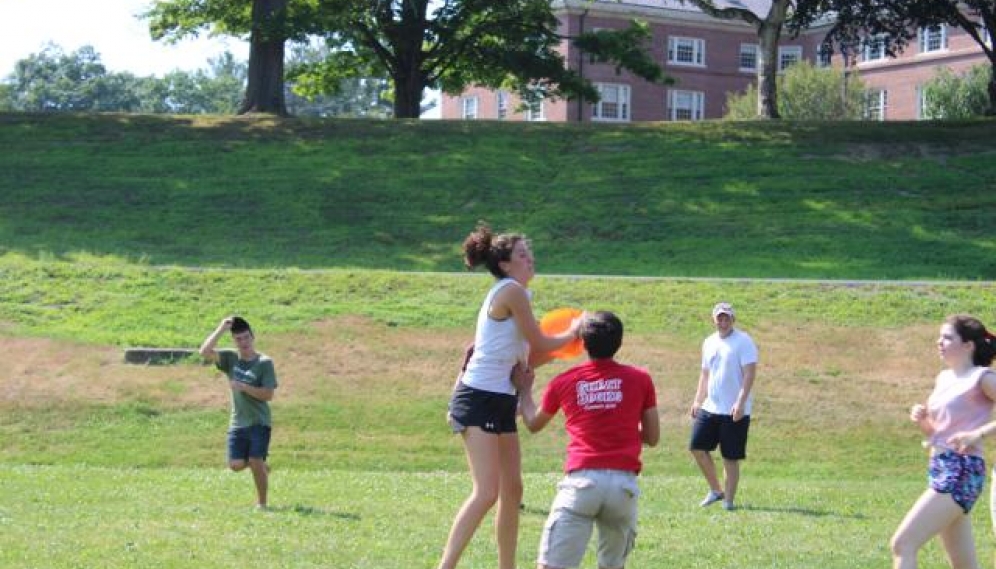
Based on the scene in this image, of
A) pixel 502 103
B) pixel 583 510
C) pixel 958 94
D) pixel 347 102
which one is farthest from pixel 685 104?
pixel 583 510

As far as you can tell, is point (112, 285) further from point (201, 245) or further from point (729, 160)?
point (729, 160)

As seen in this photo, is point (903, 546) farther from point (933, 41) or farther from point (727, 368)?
point (933, 41)

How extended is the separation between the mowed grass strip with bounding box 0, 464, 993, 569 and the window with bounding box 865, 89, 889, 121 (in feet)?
213

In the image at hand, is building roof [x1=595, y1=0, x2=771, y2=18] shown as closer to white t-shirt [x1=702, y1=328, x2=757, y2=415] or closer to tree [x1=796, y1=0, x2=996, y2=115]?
tree [x1=796, y1=0, x2=996, y2=115]

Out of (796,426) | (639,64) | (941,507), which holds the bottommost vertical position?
(796,426)

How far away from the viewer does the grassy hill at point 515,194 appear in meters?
28.4

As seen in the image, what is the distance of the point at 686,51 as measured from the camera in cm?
8100

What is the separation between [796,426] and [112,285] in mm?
11972

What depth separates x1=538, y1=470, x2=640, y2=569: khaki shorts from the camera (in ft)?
22.9

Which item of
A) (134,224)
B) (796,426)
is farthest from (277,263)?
(796,426)

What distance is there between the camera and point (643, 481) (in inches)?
581

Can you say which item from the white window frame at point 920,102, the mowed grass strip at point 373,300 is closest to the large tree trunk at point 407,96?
the mowed grass strip at point 373,300

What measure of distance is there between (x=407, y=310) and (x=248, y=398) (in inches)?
420

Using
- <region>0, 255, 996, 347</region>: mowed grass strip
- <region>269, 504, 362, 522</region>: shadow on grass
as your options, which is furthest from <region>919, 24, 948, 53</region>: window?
<region>269, 504, 362, 522</region>: shadow on grass
